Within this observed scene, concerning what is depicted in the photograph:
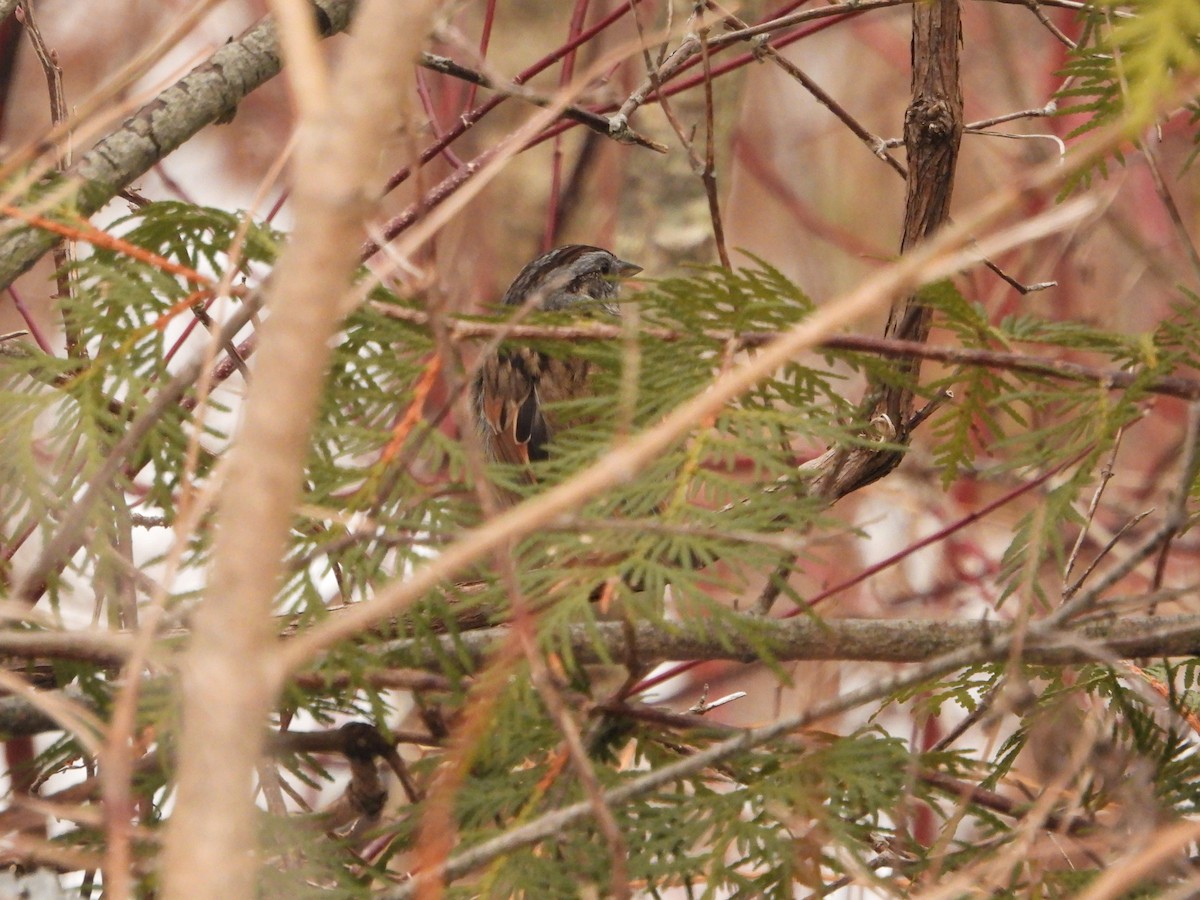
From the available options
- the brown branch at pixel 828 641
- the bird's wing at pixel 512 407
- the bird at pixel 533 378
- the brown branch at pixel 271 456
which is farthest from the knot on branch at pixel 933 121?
the bird's wing at pixel 512 407

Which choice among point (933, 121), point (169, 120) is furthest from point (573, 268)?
point (933, 121)

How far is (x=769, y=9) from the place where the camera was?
204 inches

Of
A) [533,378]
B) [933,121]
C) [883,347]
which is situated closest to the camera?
[883,347]

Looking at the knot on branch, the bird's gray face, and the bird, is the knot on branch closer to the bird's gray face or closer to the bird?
the bird

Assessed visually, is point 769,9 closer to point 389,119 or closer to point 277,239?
point 277,239

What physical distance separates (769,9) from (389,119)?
461 centimetres

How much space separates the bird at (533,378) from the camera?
3.39 m

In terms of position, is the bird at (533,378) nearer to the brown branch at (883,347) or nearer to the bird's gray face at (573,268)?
the bird's gray face at (573,268)

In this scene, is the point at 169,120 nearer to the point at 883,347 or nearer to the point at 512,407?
the point at 883,347

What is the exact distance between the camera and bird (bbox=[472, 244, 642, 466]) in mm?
3389

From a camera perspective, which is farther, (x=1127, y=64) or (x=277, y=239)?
(x=277, y=239)

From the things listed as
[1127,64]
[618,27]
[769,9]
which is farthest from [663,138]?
[1127,64]

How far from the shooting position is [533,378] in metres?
3.47

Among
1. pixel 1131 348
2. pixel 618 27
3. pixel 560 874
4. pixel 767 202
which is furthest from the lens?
pixel 767 202
